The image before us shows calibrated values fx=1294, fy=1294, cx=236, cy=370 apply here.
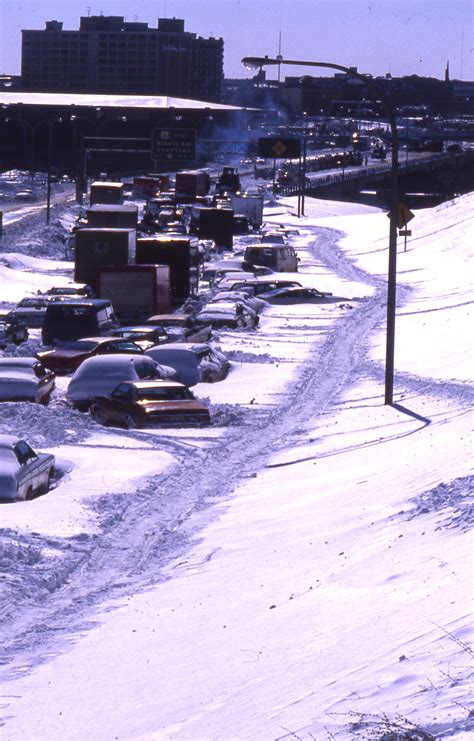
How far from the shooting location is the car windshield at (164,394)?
20344mm

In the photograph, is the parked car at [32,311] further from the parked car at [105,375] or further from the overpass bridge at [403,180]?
the overpass bridge at [403,180]

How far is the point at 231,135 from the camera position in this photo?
150 m

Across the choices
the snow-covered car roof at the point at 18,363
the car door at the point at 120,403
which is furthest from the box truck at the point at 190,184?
the car door at the point at 120,403

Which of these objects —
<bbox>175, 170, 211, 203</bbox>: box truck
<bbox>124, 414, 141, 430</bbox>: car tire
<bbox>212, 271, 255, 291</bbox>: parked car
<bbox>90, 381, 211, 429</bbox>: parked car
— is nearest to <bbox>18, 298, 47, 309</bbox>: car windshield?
<bbox>212, 271, 255, 291</bbox>: parked car

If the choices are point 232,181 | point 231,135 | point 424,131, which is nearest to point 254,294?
point 232,181

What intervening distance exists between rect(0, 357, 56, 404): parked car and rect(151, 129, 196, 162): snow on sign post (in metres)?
44.6

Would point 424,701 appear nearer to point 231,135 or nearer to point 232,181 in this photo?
point 232,181

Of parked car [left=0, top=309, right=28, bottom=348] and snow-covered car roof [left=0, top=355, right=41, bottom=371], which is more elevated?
snow-covered car roof [left=0, top=355, right=41, bottom=371]

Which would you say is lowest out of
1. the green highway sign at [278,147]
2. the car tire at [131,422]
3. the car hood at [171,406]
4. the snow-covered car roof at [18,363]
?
the car tire at [131,422]

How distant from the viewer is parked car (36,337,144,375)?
26.0m

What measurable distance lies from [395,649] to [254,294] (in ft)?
123

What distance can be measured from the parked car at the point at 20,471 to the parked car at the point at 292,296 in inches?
1169

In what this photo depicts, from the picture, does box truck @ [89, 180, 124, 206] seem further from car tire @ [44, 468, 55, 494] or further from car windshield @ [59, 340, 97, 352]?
car tire @ [44, 468, 55, 494]

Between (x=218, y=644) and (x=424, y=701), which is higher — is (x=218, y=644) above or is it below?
below
